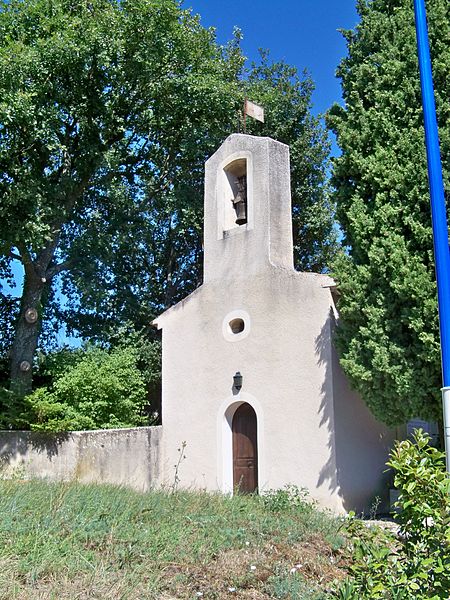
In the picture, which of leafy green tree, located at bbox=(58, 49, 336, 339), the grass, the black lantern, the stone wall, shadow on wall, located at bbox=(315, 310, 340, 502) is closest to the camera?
the grass

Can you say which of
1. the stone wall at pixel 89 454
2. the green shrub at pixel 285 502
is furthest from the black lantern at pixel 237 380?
the stone wall at pixel 89 454

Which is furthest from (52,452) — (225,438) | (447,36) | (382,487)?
(447,36)

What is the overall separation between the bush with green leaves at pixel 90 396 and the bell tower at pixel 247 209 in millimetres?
3609

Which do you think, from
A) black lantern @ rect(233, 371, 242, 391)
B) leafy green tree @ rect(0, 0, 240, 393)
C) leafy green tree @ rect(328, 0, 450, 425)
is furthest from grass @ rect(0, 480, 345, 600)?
leafy green tree @ rect(0, 0, 240, 393)

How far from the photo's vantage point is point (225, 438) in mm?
12109

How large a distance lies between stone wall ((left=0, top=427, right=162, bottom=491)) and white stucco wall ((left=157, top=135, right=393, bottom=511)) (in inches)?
15.6

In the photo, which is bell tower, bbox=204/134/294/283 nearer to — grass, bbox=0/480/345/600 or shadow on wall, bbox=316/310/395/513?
shadow on wall, bbox=316/310/395/513

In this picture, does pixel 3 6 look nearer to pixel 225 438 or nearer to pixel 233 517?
pixel 225 438

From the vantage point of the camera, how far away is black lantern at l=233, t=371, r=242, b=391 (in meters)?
11.9

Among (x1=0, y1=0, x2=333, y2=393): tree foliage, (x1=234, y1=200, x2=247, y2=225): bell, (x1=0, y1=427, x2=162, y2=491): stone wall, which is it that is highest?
(x1=0, y1=0, x2=333, y2=393): tree foliage

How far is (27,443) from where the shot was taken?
13.2 m

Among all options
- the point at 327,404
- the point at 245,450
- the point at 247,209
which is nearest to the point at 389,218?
the point at 327,404

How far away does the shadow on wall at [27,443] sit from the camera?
13023 mm

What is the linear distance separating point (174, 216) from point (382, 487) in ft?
36.5
